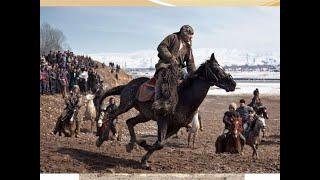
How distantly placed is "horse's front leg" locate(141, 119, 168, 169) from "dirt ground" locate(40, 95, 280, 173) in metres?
0.08

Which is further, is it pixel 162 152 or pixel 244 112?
pixel 244 112

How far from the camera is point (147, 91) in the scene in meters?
9.40

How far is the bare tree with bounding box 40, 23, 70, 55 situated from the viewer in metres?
9.45

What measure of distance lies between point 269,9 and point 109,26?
2.52 meters

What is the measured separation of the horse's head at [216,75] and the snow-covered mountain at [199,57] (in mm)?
154

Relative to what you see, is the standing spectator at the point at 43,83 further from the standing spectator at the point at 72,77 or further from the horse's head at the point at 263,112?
the horse's head at the point at 263,112

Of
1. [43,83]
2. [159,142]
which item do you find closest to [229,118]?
[159,142]

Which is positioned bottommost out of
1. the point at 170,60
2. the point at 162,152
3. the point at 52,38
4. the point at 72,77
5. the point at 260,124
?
the point at 162,152

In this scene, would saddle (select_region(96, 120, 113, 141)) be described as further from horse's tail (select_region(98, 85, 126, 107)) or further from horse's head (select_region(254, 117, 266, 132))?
horse's head (select_region(254, 117, 266, 132))

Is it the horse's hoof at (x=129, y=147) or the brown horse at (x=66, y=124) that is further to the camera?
the brown horse at (x=66, y=124)

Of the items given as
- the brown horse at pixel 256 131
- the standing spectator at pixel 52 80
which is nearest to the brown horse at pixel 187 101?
the brown horse at pixel 256 131

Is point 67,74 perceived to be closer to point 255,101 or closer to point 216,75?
point 216,75

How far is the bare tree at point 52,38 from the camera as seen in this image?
9453 millimetres

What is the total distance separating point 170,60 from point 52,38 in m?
1.87
